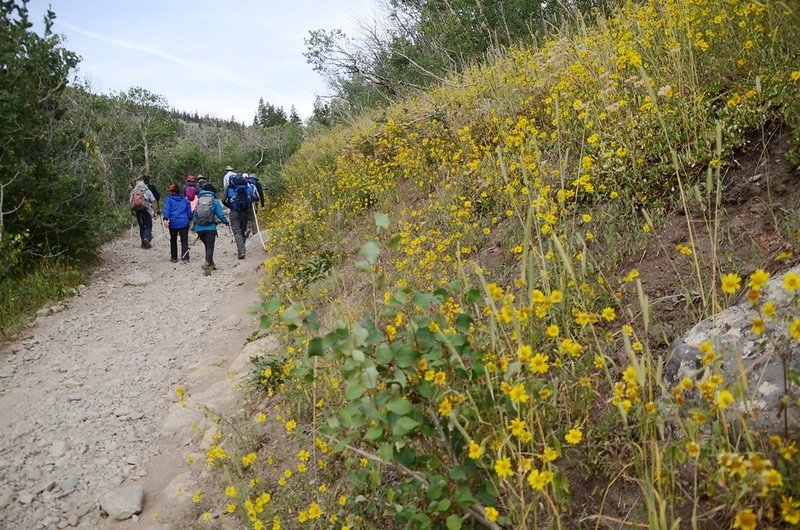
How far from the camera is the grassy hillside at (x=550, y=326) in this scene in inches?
66.8

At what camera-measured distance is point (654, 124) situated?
3.68 metres

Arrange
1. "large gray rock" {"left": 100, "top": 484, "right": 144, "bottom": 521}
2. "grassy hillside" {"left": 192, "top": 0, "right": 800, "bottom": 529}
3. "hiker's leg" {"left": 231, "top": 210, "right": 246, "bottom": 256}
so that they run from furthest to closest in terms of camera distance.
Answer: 1. "hiker's leg" {"left": 231, "top": 210, "right": 246, "bottom": 256}
2. "large gray rock" {"left": 100, "top": 484, "right": 144, "bottom": 521}
3. "grassy hillside" {"left": 192, "top": 0, "right": 800, "bottom": 529}

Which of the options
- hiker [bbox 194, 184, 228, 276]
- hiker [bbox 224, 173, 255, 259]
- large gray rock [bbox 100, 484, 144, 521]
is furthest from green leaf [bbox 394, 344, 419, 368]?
hiker [bbox 224, 173, 255, 259]

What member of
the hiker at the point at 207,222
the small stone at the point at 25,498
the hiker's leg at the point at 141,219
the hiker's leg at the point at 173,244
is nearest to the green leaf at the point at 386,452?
the small stone at the point at 25,498

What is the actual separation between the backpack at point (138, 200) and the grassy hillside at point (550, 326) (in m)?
7.43

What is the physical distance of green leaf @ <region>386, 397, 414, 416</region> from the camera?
170 centimetres

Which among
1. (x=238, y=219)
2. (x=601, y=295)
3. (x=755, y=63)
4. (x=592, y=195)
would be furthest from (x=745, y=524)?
(x=238, y=219)

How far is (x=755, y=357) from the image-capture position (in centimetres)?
184

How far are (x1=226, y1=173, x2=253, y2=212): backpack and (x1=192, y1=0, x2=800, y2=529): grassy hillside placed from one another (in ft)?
15.1

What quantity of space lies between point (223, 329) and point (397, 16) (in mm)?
14112

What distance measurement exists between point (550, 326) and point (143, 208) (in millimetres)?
12982

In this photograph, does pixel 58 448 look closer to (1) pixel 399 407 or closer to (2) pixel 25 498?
(2) pixel 25 498

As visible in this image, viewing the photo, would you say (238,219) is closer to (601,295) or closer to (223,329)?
(223,329)

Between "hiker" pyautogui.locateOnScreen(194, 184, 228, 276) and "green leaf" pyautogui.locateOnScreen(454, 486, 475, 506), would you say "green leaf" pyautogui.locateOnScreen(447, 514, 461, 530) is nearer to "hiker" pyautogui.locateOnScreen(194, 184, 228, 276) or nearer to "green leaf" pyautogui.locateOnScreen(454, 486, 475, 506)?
"green leaf" pyautogui.locateOnScreen(454, 486, 475, 506)
